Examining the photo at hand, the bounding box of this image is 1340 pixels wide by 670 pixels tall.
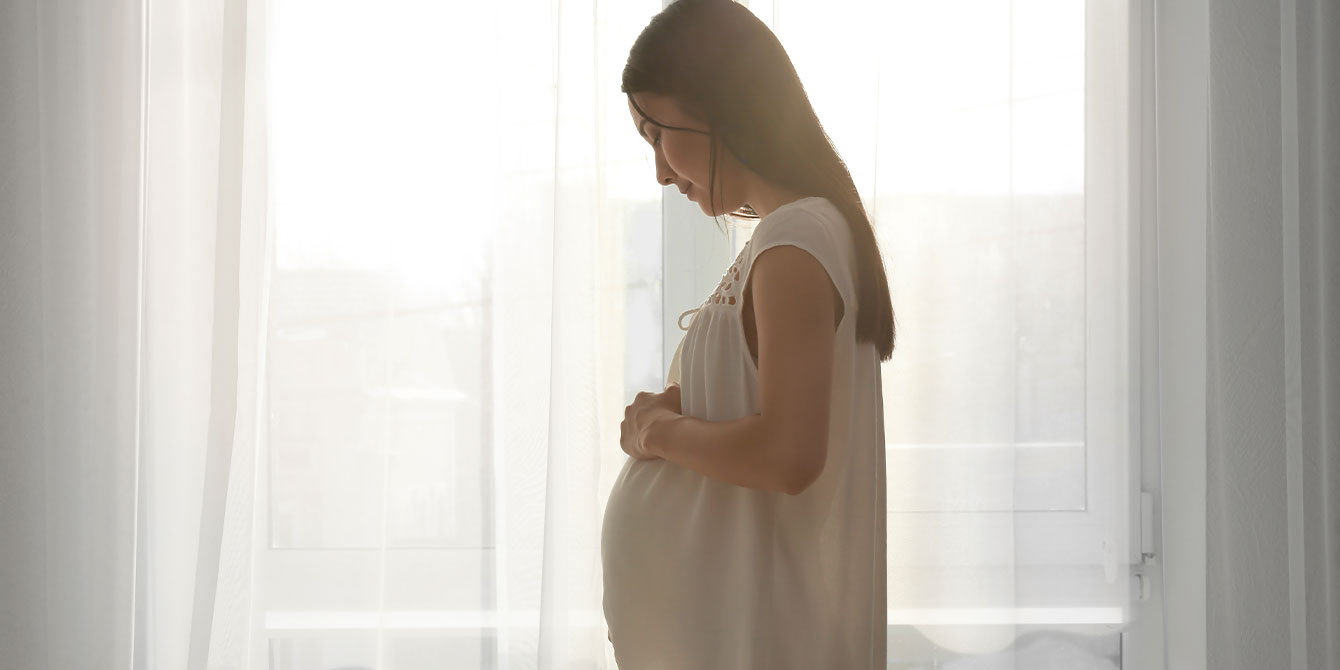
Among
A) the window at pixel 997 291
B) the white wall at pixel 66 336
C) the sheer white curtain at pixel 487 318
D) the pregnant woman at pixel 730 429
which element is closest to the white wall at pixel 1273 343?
the sheer white curtain at pixel 487 318

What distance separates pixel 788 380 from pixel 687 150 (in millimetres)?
268

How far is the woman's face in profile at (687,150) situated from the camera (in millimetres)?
893

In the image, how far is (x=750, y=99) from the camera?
0.87m

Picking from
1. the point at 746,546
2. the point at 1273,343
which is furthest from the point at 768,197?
the point at 1273,343

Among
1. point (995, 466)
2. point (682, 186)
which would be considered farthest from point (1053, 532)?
point (682, 186)

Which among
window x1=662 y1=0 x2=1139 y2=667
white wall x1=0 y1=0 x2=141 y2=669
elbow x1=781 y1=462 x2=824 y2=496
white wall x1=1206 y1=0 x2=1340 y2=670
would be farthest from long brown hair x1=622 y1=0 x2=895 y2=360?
white wall x1=0 y1=0 x2=141 y2=669

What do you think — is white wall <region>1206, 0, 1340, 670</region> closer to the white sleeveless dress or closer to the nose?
the white sleeveless dress

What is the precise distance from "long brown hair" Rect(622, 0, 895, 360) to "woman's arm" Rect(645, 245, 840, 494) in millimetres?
93

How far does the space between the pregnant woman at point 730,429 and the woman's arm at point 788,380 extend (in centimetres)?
2

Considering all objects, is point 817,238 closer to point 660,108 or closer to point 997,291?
point 660,108

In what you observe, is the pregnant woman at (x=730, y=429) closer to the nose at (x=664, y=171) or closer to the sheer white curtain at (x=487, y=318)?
the nose at (x=664, y=171)

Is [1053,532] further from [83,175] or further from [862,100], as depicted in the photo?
[83,175]

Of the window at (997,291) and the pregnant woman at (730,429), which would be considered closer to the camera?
the pregnant woman at (730,429)

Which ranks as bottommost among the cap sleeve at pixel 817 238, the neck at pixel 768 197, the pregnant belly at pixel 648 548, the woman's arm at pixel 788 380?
the pregnant belly at pixel 648 548
